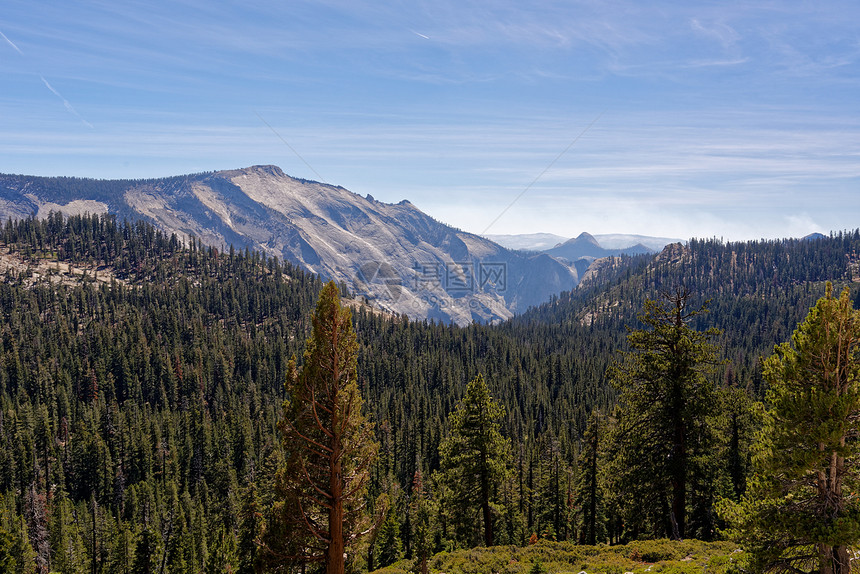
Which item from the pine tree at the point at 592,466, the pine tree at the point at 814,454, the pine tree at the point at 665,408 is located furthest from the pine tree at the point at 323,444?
the pine tree at the point at 592,466

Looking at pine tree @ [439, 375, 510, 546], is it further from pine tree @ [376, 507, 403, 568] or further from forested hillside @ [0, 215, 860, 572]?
pine tree @ [376, 507, 403, 568]

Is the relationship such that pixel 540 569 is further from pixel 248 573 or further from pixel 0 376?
pixel 0 376

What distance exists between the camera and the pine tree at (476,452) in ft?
110

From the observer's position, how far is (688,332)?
2444cm

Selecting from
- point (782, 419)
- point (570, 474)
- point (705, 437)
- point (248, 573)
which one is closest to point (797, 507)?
point (782, 419)

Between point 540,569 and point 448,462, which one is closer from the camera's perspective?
point 540,569

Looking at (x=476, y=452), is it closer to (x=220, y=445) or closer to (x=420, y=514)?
(x=420, y=514)

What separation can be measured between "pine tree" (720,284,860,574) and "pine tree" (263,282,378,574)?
37.2ft

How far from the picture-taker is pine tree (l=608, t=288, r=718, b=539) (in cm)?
2420

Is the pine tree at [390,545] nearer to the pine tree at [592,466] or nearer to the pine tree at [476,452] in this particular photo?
the pine tree at [592,466]

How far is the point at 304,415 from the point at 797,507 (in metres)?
13.8

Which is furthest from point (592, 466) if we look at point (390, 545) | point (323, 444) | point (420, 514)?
point (323, 444)

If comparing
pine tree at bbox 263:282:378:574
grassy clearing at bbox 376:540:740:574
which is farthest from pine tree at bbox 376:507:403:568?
pine tree at bbox 263:282:378:574

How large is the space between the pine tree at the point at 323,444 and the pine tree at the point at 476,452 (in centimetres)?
1773
